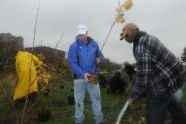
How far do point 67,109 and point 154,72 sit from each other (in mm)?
6740

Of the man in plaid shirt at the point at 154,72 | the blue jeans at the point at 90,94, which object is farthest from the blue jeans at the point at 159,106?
the blue jeans at the point at 90,94

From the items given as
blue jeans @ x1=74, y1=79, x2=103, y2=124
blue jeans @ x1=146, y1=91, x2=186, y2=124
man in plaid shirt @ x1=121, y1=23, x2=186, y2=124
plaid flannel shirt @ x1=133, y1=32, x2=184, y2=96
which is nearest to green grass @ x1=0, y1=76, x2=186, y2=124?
blue jeans @ x1=74, y1=79, x2=103, y2=124

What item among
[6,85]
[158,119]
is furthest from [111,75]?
[158,119]

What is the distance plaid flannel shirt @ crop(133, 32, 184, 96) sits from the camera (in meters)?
10.4

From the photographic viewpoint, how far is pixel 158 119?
10562mm

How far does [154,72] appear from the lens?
1049cm

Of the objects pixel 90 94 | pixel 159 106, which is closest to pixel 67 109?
pixel 90 94

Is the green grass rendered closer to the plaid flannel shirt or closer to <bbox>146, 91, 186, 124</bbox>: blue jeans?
<bbox>146, 91, 186, 124</bbox>: blue jeans

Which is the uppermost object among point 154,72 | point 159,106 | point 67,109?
point 154,72

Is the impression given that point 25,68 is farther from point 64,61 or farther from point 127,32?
point 127,32

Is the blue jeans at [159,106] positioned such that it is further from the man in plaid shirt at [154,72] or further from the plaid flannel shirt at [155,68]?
the plaid flannel shirt at [155,68]

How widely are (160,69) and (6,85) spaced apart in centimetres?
1009

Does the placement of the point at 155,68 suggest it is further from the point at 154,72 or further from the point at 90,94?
the point at 90,94

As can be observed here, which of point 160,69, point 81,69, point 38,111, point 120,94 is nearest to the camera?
point 160,69
